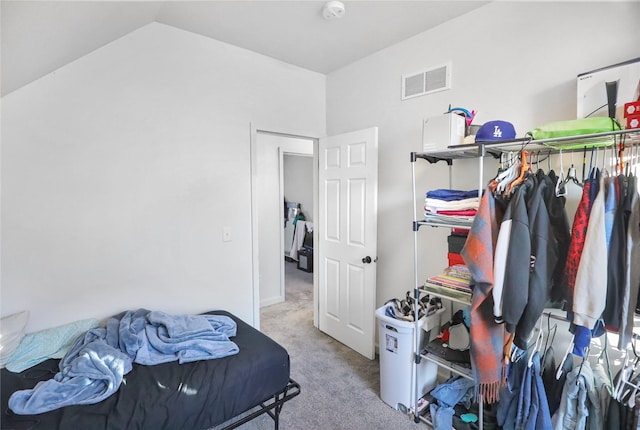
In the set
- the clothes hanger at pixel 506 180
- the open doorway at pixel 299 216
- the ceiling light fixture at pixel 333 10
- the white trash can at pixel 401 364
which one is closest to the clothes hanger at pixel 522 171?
the clothes hanger at pixel 506 180

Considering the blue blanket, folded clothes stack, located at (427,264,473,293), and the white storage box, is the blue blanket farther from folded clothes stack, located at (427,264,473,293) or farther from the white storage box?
the white storage box

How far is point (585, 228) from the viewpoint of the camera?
132 cm

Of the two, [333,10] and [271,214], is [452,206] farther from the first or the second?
[271,214]

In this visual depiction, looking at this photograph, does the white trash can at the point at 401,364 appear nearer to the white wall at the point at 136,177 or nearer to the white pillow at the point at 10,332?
the white wall at the point at 136,177

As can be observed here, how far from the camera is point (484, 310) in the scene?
1539mm

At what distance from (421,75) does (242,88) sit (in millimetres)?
1431

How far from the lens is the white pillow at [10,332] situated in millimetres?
1598

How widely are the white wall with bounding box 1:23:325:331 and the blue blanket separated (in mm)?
341

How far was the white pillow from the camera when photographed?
5.24ft

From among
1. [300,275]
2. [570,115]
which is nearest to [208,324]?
[570,115]

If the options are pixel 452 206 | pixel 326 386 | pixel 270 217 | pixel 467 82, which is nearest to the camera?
pixel 452 206

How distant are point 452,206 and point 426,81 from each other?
1.07 m

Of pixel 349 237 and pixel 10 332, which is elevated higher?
pixel 349 237

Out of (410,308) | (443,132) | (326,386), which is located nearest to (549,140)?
(443,132)
